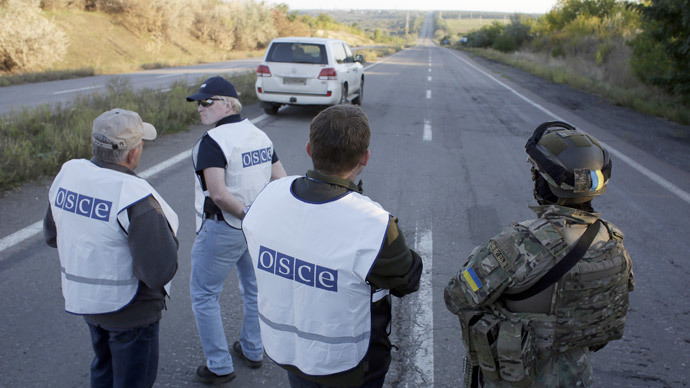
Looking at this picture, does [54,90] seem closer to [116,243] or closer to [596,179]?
[116,243]

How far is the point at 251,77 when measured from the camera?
54.5 feet

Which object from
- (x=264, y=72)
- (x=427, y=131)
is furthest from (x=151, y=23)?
(x=427, y=131)

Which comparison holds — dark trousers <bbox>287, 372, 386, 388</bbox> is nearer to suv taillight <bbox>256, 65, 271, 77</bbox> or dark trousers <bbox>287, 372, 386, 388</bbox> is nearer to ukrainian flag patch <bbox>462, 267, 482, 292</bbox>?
ukrainian flag patch <bbox>462, 267, 482, 292</bbox>

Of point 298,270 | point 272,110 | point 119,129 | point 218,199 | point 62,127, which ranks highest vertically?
point 119,129

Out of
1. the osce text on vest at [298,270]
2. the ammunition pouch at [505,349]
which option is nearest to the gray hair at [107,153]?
the osce text on vest at [298,270]

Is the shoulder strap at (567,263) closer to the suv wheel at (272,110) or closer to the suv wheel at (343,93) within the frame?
the suv wheel at (343,93)

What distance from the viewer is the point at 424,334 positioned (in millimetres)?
3629

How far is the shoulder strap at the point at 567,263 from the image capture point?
178cm

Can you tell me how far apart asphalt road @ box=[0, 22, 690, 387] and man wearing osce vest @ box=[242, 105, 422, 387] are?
134cm

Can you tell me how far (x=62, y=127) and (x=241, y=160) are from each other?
7233 millimetres

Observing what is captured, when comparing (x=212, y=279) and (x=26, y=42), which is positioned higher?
(x=26, y=42)

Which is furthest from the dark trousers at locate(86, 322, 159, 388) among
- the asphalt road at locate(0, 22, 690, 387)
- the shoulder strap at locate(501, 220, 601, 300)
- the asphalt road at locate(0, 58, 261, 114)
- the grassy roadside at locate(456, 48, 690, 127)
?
the grassy roadside at locate(456, 48, 690, 127)

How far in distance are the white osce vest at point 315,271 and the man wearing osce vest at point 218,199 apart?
3.46 feet

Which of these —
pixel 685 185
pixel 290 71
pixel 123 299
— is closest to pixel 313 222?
pixel 123 299
